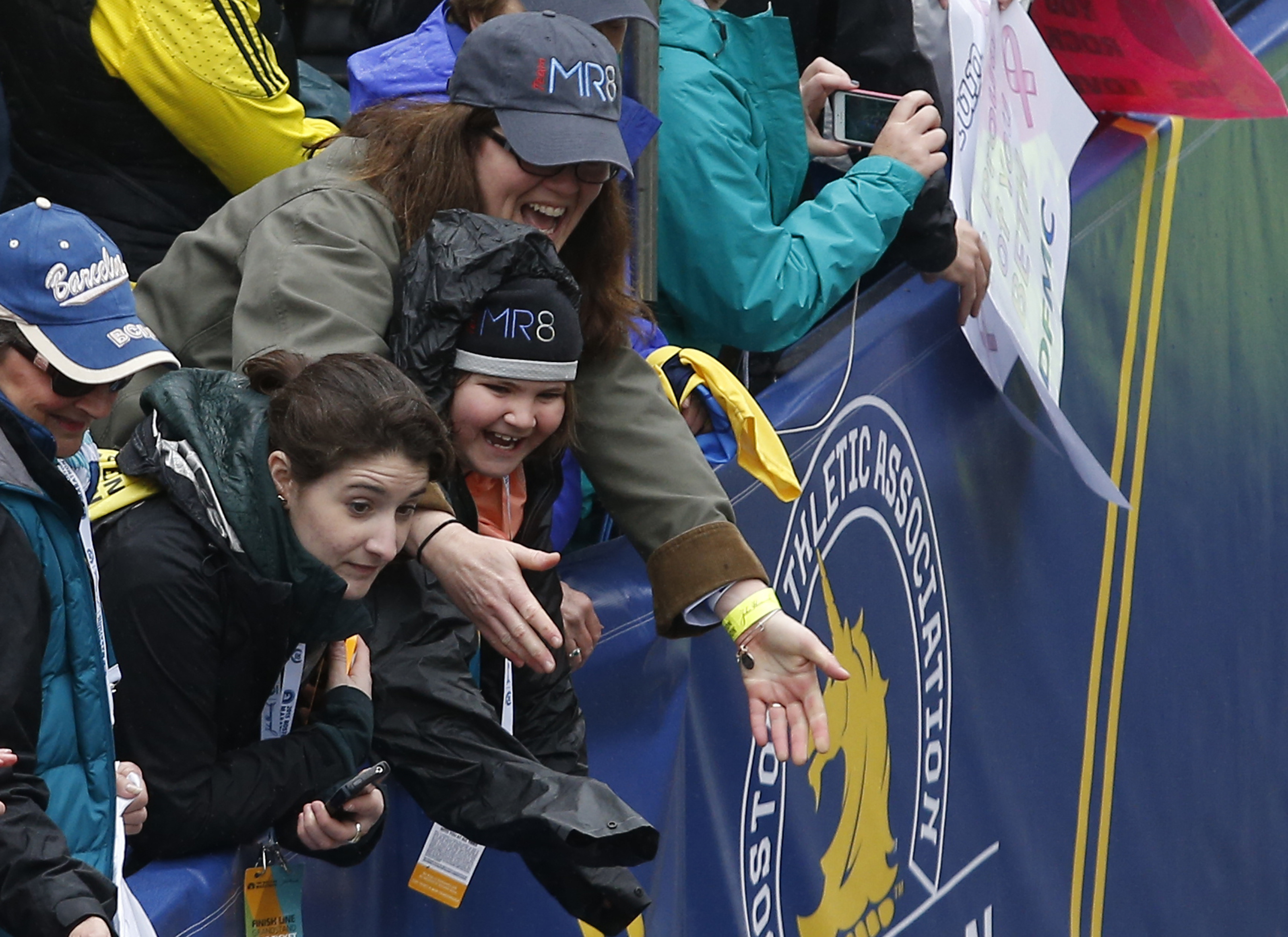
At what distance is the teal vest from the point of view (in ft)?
5.93

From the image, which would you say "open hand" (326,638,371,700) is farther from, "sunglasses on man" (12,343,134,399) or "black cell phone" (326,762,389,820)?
"sunglasses on man" (12,343,134,399)

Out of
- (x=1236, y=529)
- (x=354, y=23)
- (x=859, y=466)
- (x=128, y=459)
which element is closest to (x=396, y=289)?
(x=128, y=459)

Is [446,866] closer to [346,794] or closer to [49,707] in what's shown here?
[346,794]

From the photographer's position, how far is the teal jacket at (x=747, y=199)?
308 centimetres

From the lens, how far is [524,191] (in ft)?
8.39

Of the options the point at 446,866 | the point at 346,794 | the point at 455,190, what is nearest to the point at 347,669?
the point at 346,794

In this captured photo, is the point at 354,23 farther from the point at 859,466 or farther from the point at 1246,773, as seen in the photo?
the point at 1246,773

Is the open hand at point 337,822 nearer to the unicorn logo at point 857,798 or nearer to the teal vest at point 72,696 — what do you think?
the teal vest at point 72,696

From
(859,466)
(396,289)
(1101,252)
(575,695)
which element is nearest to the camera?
(396,289)

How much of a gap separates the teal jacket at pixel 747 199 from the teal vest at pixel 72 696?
1433 mm

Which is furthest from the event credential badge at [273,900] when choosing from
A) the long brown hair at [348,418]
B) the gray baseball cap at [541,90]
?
the gray baseball cap at [541,90]

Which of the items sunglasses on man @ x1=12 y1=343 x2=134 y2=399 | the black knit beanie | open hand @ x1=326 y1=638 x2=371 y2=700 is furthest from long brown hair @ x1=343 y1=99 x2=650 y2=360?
sunglasses on man @ x1=12 y1=343 x2=134 y2=399

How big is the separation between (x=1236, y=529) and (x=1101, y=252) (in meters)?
0.92

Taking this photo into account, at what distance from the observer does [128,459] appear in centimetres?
211
